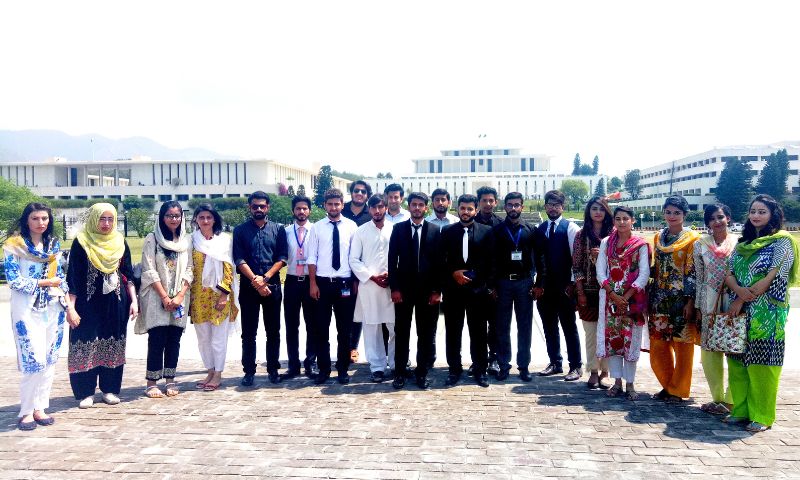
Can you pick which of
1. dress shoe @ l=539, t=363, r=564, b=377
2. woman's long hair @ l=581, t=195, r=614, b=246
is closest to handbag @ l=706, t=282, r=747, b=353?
woman's long hair @ l=581, t=195, r=614, b=246

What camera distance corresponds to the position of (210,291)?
5047 millimetres

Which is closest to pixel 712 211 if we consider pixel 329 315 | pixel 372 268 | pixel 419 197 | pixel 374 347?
pixel 419 197

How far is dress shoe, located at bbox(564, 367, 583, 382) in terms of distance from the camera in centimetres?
523

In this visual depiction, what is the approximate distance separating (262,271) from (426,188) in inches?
2517

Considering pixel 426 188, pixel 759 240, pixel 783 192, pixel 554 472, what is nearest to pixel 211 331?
pixel 554 472

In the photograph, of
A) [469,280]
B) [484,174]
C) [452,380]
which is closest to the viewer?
[469,280]

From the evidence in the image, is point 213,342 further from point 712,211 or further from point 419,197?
point 712,211

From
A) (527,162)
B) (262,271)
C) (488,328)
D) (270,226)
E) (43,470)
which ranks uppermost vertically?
(527,162)

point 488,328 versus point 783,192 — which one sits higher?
point 783,192

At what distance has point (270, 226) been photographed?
17.4 ft

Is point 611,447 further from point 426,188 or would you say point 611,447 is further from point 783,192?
point 426,188

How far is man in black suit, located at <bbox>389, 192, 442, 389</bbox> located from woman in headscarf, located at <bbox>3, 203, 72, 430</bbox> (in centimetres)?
263

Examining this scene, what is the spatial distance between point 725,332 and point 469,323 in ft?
6.50

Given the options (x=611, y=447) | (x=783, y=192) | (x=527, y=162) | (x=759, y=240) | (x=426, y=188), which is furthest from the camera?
(x=527, y=162)
